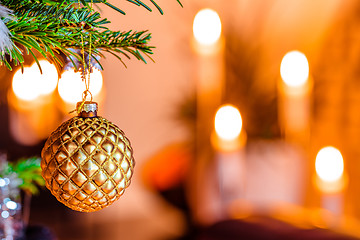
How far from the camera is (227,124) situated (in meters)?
1.58

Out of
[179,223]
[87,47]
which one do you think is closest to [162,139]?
[179,223]

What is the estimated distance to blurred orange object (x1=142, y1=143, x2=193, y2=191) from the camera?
7.33 feet

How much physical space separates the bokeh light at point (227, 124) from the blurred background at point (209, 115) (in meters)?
0.50

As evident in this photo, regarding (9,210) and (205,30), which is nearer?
(9,210)

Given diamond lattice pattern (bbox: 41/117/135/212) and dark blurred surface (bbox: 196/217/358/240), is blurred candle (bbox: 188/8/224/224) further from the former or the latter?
diamond lattice pattern (bbox: 41/117/135/212)

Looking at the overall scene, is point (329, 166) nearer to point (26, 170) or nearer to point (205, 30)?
point (205, 30)

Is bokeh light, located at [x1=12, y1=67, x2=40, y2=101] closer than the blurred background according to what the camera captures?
Yes

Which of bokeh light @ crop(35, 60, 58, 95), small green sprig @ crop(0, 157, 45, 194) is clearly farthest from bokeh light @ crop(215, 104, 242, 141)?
small green sprig @ crop(0, 157, 45, 194)

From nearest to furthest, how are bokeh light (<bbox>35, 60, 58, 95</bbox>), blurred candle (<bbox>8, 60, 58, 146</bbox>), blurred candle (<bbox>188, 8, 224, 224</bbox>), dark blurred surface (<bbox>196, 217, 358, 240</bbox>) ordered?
dark blurred surface (<bbox>196, 217, 358, 240</bbox>), bokeh light (<bbox>35, 60, 58, 95</bbox>), blurred candle (<bbox>8, 60, 58, 146</bbox>), blurred candle (<bbox>188, 8, 224, 224</bbox>)

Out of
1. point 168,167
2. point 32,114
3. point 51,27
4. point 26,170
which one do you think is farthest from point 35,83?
point 51,27

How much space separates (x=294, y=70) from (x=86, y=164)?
5.20 ft

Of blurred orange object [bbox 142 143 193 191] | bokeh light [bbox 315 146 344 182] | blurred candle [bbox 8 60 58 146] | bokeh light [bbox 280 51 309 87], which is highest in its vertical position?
bokeh light [bbox 280 51 309 87]

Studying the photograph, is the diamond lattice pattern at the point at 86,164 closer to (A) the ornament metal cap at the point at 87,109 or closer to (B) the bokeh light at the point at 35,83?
(A) the ornament metal cap at the point at 87,109

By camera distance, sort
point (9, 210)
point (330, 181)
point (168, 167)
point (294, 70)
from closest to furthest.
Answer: point (9, 210) < point (330, 181) < point (294, 70) < point (168, 167)
